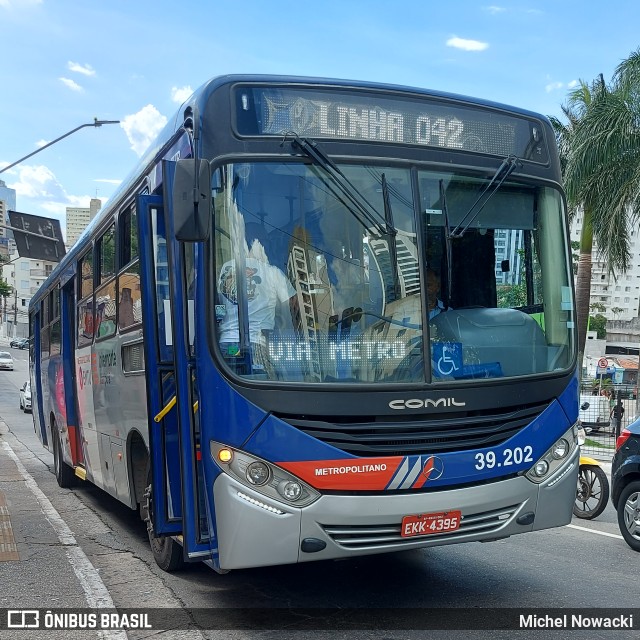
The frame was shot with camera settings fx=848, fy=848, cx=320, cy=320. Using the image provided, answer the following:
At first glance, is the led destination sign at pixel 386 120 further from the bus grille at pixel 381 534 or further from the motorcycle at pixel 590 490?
the motorcycle at pixel 590 490

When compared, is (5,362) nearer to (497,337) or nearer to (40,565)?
(40,565)

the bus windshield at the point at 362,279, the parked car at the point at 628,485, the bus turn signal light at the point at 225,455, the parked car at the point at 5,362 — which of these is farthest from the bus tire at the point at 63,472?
the parked car at the point at 5,362

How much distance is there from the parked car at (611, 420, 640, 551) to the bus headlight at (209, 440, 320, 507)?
14.3ft

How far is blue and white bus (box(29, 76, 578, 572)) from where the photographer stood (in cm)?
494

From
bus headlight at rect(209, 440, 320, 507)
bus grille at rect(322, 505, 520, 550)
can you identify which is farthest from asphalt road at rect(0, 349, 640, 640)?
bus headlight at rect(209, 440, 320, 507)

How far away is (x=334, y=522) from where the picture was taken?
4941 millimetres

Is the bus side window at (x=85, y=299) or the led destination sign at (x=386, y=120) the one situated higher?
the led destination sign at (x=386, y=120)

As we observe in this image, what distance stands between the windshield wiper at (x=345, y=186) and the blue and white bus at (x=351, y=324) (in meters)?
0.01

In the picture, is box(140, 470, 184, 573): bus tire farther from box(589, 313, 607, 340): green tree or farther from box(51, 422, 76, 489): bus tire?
box(589, 313, 607, 340): green tree

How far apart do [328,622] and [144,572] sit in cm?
199

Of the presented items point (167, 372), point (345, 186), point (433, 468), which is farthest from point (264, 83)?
point (433, 468)

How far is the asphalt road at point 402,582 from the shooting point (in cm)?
576

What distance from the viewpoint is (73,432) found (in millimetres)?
10602

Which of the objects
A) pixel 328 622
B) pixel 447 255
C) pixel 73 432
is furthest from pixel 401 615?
pixel 73 432
